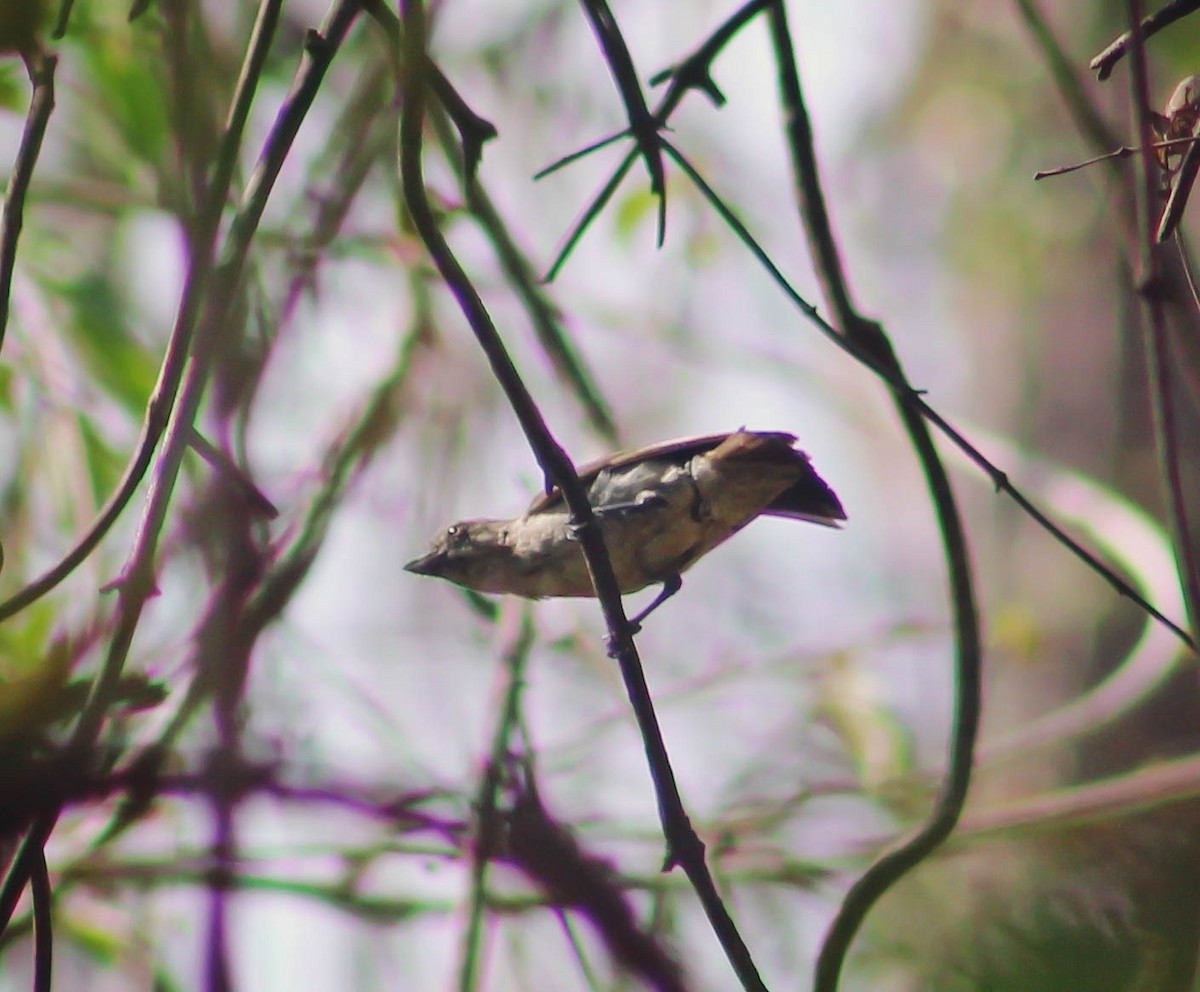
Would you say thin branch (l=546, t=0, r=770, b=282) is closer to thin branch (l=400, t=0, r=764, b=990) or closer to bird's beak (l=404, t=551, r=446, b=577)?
thin branch (l=400, t=0, r=764, b=990)

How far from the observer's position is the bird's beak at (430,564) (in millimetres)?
3564

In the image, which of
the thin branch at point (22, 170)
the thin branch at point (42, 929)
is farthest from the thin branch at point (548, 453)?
the thin branch at point (42, 929)

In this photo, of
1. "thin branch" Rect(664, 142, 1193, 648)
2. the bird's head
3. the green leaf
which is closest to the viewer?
"thin branch" Rect(664, 142, 1193, 648)

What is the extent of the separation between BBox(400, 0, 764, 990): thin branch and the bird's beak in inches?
52.9

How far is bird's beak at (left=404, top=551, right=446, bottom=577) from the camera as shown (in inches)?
140

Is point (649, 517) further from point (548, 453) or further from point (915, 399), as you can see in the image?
point (548, 453)

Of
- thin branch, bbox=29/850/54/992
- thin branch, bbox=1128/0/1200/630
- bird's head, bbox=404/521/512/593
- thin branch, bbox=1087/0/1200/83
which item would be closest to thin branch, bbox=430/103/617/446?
bird's head, bbox=404/521/512/593

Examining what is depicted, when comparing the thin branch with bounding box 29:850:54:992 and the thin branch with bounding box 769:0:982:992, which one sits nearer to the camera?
the thin branch with bounding box 29:850:54:992

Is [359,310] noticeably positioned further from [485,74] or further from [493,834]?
[493,834]

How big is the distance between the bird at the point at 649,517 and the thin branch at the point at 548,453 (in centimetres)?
74

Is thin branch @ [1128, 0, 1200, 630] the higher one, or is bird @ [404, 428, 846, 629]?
bird @ [404, 428, 846, 629]

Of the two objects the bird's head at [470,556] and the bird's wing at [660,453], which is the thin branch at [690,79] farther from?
the bird's head at [470,556]

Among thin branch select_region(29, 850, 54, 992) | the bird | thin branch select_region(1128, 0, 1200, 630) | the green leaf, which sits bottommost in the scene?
thin branch select_region(29, 850, 54, 992)

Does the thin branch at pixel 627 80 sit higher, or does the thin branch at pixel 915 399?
Answer: the thin branch at pixel 627 80
